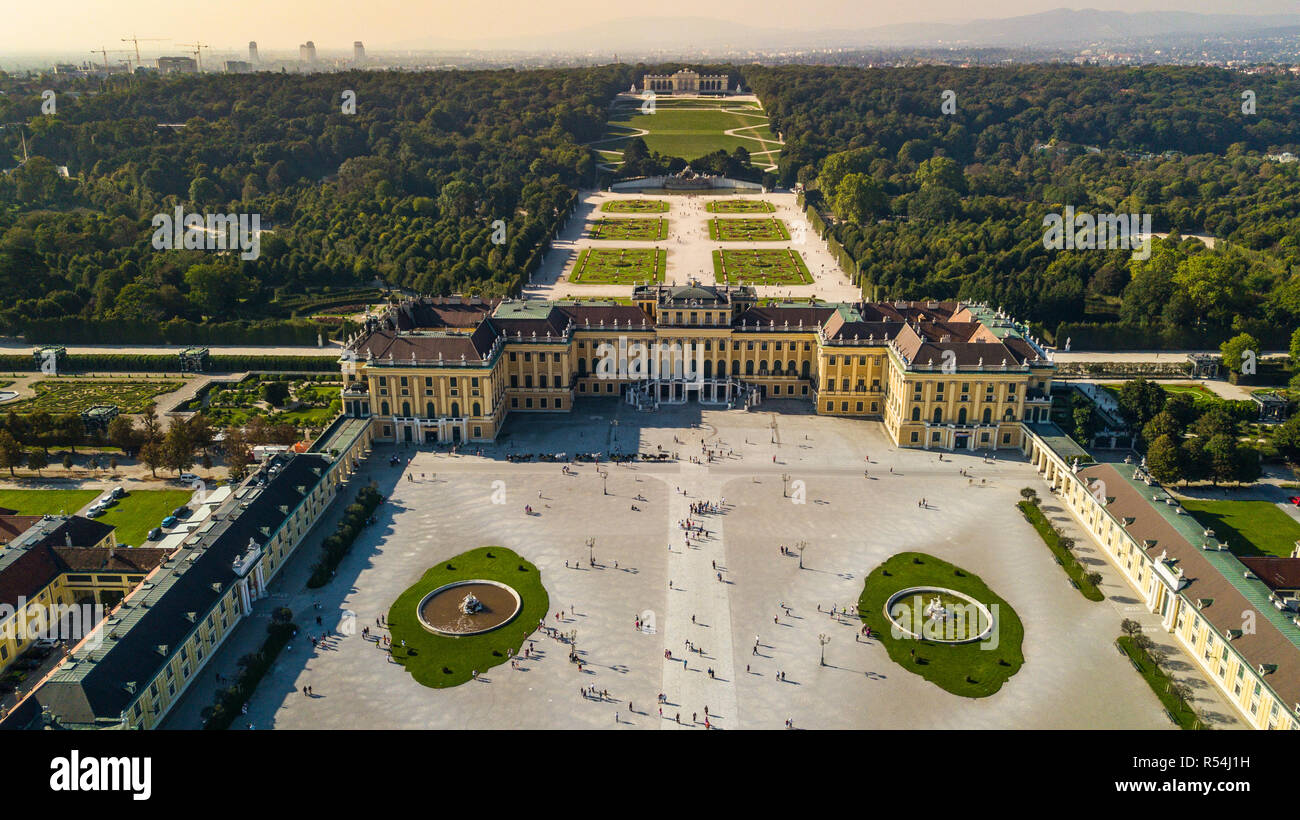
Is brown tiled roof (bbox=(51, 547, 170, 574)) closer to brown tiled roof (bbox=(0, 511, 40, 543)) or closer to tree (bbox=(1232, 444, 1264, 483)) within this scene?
brown tiled roof (bbox=(0, 511, 40, 543))

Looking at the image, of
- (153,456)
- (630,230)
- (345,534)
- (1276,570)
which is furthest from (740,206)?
(1276,570)

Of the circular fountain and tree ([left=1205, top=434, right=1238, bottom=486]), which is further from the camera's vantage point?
tree ([left=1205, top=434, right=1238, bottom=486])

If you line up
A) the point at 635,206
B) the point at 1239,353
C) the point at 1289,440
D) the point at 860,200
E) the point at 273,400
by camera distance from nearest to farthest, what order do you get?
the point at 1289,440, the point at 273,400, the point at 1239,353, the point at 860,200, the point at 635,206

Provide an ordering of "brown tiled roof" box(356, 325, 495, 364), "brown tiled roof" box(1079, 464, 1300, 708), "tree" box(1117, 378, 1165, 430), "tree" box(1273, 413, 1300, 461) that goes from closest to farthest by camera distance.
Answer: "brown tiled roof" box(1079, 464, 1300, 708) < "tree" box(1273, 413, 1300, 461) < "tree" box(1117, 378, 1165, 430) < "brown tiled roof" box(356, 325, 495, 364)

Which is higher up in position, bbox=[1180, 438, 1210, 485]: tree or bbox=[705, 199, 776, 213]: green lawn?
bbox=[705, 199, 776, 213]: green lawn

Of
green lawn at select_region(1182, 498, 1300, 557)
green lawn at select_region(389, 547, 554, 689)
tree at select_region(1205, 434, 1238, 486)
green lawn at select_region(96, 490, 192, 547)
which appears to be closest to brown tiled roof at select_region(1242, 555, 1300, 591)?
green lawn at select_region(1182, 498, 1300, 557)

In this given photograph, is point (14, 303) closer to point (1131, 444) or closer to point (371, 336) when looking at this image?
point (371, 336)

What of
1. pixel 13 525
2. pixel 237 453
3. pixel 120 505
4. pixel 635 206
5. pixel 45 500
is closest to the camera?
pixel 13 525

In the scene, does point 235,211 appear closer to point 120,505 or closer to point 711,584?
point 120,505
